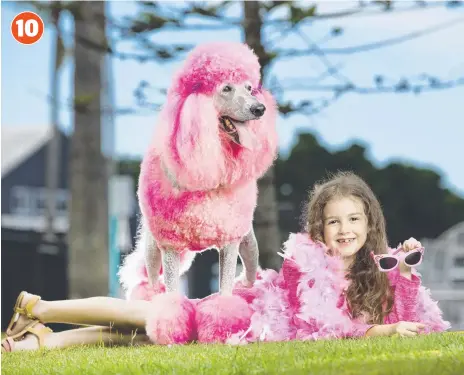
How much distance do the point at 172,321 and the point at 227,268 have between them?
35 centimetres

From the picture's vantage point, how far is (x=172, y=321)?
4047 mm

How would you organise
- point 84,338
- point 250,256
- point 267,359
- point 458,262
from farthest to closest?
point 458,262
point 250,256
point 84,338
point 267,359

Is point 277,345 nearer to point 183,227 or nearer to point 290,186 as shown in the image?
point 183,227

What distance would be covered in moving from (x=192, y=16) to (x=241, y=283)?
1.53 m

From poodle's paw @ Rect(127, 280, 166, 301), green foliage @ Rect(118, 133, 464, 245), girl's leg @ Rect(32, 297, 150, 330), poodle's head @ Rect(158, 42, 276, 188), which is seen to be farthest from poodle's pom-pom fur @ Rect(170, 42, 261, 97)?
girl's leg @ Rect(32, 297, 150, 330)

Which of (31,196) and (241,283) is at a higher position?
(31,196)

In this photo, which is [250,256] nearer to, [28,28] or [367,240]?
[367,240]

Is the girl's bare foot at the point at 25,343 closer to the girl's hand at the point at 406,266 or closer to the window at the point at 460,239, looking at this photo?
the girl's hand at the point at 406,266

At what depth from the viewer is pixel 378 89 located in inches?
187

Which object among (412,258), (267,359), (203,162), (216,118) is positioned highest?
(216,118)

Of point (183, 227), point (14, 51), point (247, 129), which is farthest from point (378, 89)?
point (14, 51)

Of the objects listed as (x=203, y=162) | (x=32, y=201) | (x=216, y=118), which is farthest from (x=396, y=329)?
(x=32, y=201)

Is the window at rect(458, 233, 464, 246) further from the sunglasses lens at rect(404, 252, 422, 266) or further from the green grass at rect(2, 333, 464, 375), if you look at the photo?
the green grass at rect(2, 333, 464, 375)

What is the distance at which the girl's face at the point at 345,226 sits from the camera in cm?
422
